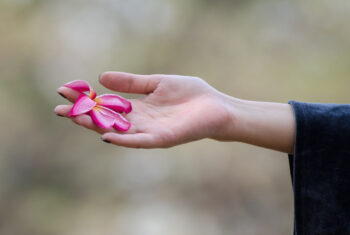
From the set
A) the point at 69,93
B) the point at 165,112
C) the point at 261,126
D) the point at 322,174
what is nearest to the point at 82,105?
the point at 69,93

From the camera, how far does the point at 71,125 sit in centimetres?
311

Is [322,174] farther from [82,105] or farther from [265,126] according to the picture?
[82,105]

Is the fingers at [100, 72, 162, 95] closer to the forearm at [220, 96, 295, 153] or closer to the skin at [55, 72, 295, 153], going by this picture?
the skin at [55, 72, 295, 153]

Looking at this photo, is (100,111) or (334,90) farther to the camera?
(334,90)

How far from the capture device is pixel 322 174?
3.73ft

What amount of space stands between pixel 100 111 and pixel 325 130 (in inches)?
24.0

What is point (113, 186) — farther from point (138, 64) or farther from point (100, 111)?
point (100, 111)

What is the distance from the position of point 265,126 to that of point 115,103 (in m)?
0.43

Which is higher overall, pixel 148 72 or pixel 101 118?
pixel 101 118

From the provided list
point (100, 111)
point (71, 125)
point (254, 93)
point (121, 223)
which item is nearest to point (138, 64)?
point (71, 125)

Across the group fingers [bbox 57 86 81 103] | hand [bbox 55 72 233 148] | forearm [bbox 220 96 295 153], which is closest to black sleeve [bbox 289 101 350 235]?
forearm [bbox 220 96 295 153]

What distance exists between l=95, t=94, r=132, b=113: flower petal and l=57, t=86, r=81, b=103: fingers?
0.28 feet

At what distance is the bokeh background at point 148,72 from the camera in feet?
9.77

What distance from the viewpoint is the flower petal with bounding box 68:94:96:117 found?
1.20m
